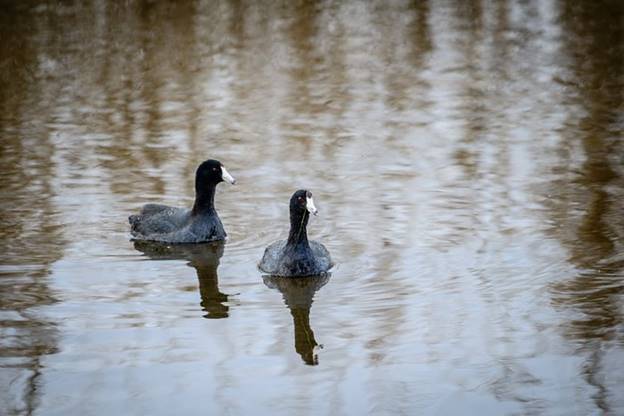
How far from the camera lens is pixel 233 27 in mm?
22391

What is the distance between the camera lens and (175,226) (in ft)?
35.9

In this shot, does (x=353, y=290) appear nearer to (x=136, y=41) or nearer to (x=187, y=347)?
(x=187, y=347)

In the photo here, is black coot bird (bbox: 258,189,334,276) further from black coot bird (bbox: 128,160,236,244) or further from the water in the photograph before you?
black coot bird (bbox: 128,160,236,244)

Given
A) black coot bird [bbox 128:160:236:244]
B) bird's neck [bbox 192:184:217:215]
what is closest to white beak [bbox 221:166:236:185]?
black coot bird [bbox 128:160:236:244]

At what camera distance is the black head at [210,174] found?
1100cm

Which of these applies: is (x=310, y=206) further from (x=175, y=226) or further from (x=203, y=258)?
(x=175, y=226)

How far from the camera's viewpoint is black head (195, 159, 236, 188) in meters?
11.0

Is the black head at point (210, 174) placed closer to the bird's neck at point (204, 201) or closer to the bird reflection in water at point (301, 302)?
the bird's neck at point (204, 201)

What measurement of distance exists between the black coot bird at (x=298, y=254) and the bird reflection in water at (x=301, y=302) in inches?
2.6

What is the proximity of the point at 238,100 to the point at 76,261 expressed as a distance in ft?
22.2

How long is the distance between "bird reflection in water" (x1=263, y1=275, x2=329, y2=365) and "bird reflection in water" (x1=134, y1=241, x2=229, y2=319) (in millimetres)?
473

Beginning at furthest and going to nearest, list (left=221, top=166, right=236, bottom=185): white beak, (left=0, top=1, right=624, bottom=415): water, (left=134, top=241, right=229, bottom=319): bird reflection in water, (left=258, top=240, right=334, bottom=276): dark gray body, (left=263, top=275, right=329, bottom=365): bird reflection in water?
(left=221, top=166, right=236, bottom=185): white beak, (left=258, top=240, right=334, bottom=276): dark gray body, (left=134, top=241, right=229, bottom=319): bird reflection in water, (left=263, top=275, right=329, bottom=365): bird reflection in water, (left=0, top=1, right=624, bottom=415): water

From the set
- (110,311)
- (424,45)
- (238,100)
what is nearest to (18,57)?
(238,100)

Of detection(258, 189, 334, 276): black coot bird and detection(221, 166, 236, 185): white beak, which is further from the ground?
detection(221, 166, 236, 185): white beak
